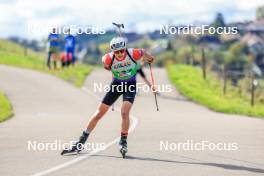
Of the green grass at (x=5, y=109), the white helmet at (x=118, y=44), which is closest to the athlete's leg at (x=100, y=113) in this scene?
the white helmet at (x=118, y=44)

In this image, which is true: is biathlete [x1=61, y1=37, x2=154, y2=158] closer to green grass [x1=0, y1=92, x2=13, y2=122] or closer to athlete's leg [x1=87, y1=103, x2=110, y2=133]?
athlete's leg [x1=87, y1=103, x2=110, y2=133]

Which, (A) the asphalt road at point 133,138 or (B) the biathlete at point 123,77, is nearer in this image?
(A) the asphalt road at point 133,138

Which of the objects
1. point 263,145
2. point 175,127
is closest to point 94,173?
point 263,145

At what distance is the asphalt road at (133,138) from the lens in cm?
868

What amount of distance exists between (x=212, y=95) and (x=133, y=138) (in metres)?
13.6

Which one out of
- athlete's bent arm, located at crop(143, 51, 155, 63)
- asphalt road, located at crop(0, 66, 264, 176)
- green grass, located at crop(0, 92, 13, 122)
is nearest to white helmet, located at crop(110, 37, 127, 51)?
athlete's bent arm, located at crop(143, 51, 155, 63)

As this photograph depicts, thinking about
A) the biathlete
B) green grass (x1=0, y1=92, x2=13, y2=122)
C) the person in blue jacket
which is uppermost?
the person in blue jacket

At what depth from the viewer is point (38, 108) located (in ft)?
65.8

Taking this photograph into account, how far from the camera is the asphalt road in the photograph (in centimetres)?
868

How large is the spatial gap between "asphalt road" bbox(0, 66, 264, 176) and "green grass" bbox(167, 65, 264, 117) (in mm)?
685

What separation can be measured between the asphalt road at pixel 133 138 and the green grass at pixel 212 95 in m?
0.69

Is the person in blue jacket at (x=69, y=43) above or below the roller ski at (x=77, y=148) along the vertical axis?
above

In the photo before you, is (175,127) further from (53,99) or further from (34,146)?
(53,99)

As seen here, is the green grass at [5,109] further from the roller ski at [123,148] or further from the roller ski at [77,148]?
the roller ski at [123,148]
